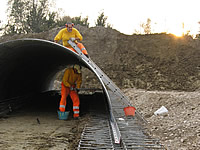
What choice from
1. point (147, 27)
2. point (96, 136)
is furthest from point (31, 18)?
point (96, 136)

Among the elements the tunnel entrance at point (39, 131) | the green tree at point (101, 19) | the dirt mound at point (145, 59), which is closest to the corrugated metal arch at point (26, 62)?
the tunnel entrance at point (39, 131)

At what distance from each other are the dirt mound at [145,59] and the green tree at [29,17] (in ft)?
26.3

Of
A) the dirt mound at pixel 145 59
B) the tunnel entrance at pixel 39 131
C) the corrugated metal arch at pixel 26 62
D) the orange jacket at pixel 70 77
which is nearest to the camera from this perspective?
the tunnel entrance at pixel 39 131

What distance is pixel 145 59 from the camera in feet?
54.3

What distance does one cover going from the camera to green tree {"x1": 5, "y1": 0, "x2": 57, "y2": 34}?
1104 inches

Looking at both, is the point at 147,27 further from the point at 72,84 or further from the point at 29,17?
the point at 72,84

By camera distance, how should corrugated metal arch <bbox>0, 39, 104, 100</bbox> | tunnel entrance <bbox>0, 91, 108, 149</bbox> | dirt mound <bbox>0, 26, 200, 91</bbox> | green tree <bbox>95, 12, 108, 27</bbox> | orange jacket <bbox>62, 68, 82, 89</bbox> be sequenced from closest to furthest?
tunnel entrance <bbox>0, 91, 108, 149</bbox> < corrugated metal arch <bbox>0, 39, 104, 100</bbox> < orange jacket <bbox>62, 68, 82, 89</bbox> < dirt mound <bbox>0, 26, 200, 91</bbox> < green tree <bbox>95, 12, 108, 27</bbox>

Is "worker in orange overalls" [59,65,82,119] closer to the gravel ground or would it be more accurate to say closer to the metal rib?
the metal rib

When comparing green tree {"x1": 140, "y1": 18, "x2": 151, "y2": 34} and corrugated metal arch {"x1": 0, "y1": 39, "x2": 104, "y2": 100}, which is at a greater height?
green tree {"x1": 140, "y1": 18, "x2": 151, "y2": 34}

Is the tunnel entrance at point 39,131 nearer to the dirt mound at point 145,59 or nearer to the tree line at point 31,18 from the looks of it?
the dirt mound at point 145,59

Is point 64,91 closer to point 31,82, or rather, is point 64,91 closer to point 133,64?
point 31,82

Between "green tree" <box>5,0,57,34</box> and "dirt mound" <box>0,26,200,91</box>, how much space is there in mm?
8001

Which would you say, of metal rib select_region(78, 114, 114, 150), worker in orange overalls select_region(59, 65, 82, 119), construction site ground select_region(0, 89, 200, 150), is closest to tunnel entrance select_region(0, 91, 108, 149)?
construction site ground select_region(0, 89, 200, 150)

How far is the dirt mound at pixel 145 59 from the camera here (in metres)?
13.8
